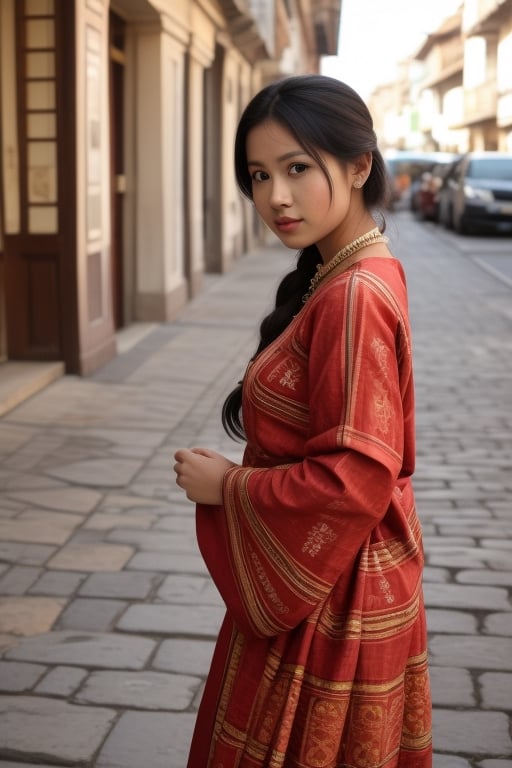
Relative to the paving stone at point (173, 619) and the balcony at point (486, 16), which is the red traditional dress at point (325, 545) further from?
the balcony at point (486, 16)

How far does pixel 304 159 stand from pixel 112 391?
6285 millimetres

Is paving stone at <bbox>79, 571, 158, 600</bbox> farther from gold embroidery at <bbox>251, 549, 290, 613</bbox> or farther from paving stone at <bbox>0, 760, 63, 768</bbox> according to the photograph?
gold embroidery at <bbox>251, 549, 290, 613</bbox>

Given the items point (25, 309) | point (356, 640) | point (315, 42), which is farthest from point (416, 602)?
point (315, 42)

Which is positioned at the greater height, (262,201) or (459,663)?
(262,201)

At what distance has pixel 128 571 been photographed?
4387 mm

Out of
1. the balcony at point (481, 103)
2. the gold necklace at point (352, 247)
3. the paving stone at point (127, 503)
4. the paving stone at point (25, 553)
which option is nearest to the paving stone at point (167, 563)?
the paving stone at point (25, 553)

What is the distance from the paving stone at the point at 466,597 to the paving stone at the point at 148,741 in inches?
49.5

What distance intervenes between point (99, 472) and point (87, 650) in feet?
7.45

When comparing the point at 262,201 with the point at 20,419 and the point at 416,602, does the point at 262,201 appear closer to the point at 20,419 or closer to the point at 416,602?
the point at 416,602

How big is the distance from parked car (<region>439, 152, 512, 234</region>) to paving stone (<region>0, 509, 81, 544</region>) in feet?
67.6

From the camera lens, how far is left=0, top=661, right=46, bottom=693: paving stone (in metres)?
3.34

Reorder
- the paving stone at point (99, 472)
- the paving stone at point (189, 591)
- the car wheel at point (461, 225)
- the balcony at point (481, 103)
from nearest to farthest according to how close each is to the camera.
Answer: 1. the paving stone at point (189, 591)
2. the paving stone at point (99, 472)
3. the car wheel at point (461, 225)
4. the balcony at point (481, 103)

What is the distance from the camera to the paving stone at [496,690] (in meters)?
3.30

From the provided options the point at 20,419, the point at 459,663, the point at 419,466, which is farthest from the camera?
the point at 20,419
